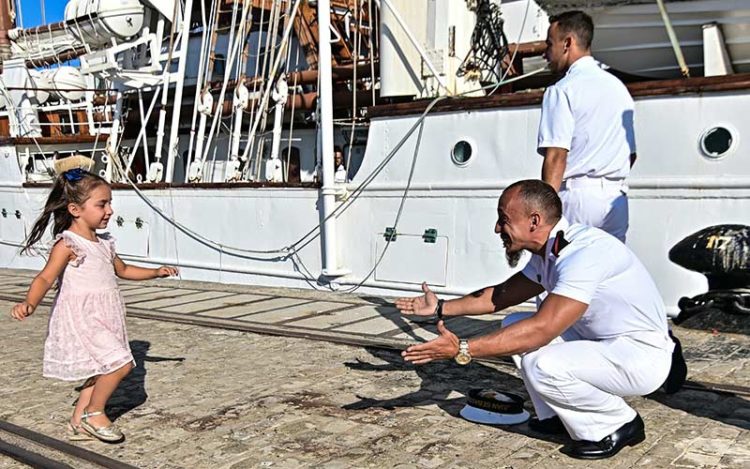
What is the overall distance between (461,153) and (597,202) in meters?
3.71

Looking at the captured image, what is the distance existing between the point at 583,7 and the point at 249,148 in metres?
5.71

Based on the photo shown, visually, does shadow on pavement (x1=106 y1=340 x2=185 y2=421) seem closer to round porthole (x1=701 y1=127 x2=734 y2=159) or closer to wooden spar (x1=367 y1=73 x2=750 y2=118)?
wooden spar (x1=367 y1=73 x2=750 y2=118)

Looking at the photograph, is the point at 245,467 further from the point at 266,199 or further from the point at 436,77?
the point at 266,199

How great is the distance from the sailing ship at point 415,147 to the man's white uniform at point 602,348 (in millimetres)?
3736

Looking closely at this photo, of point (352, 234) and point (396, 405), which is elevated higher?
point (352, 234)

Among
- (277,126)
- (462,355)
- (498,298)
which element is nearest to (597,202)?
(498,298)

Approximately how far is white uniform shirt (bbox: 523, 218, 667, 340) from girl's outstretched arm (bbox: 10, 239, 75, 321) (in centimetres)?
230

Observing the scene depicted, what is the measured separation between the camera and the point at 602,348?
10.5 feet

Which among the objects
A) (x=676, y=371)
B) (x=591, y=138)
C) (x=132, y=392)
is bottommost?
(x=132, y=392)

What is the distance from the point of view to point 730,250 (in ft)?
19.2

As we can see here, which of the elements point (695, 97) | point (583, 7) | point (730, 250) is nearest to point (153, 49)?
point (583, 7)

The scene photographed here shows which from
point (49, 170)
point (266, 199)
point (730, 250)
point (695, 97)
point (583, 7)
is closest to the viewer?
point (730, 250)

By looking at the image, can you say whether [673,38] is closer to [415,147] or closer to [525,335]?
[415,147]

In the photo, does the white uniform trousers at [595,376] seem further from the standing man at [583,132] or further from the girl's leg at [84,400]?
the girl's leg at [84,400]
